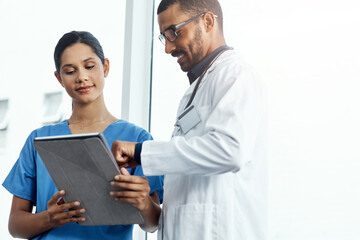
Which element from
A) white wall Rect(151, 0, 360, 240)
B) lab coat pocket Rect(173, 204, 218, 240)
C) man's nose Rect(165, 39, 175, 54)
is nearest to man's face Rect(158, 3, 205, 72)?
man's nose Rect(165, 39, 175, 54)

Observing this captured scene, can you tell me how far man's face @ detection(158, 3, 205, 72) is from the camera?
3.90 ft

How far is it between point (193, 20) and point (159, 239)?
571 mm

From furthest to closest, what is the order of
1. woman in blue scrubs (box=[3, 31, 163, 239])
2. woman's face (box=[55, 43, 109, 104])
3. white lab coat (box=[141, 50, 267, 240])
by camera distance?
woman's face (box=[55, 43, 109, 104]) < woman in blue scrubs (box=[3, 31, 163, 239]) < white lab coat (box=[141, 50, 267, 240])

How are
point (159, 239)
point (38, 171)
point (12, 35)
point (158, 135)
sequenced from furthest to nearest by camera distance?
1. point (12, 35)
2. point (158, 135)
3. point (38, 171)
4. point (159, 239)

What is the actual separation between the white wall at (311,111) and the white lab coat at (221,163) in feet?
1.69

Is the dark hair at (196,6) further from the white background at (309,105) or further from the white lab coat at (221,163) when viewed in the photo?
the white background at (309,105)

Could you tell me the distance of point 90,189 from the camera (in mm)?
1118

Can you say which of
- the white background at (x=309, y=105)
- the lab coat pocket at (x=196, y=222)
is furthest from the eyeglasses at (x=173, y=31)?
the white background at (x=309, y=105)

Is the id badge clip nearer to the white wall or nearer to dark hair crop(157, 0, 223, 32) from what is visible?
dark hair crop(157, 0, 223, 32)

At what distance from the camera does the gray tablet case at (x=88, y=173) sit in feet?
3.35

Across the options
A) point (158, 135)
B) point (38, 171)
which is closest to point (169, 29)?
point (38, 171)

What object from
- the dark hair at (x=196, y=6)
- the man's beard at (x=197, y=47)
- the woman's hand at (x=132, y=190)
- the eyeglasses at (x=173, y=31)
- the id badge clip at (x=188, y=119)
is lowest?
the woman's hand at (x=132, y=190)

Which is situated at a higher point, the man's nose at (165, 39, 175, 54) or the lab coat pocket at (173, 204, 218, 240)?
the man's nose at (165, 39, 175, 54)

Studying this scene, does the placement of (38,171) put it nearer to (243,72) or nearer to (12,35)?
(243,72)
